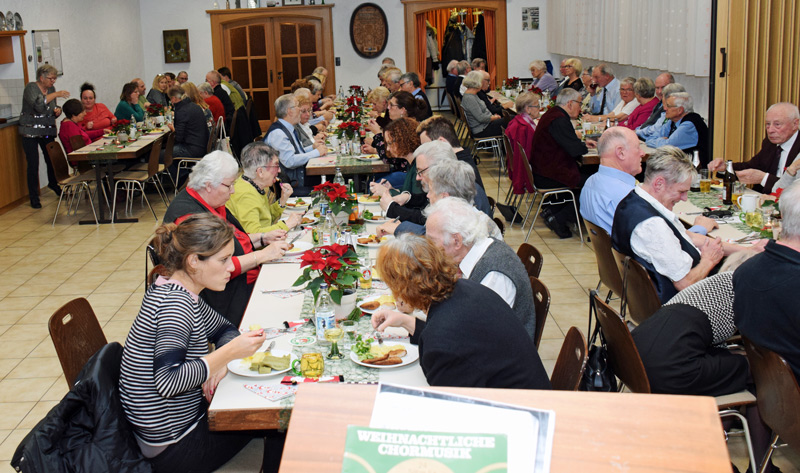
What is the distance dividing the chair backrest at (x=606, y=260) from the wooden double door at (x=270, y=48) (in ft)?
39.6

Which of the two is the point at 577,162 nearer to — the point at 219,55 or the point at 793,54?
the point at 793,54

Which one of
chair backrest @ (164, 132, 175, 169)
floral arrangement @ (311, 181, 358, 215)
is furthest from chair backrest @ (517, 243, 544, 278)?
chair backrest @ (164, 132, 175, 169)

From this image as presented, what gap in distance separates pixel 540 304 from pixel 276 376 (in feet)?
3.92

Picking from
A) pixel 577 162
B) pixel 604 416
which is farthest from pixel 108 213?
pixel 604 416

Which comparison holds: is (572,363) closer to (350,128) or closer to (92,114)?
(350,128)

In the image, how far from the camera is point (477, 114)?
413 inches

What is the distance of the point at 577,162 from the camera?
291 inches

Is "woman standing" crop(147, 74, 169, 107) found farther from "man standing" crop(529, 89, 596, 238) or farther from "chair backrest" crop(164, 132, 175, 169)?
"man standing" crop(529, 89, 596, 238)

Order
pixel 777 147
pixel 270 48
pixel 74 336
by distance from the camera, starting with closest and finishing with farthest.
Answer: pixel 74 336 → pixel 777 147 → pixel 270 48

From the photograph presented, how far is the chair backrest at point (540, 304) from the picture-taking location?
3175 millimetres

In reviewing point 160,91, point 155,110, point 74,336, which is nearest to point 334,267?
point 74,336

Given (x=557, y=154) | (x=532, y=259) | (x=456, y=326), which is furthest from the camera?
(x=557, y=154)

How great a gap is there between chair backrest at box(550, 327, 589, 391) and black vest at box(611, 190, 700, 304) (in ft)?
3.82

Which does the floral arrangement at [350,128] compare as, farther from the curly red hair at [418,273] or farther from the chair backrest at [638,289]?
the curly red hair at [418,273]
